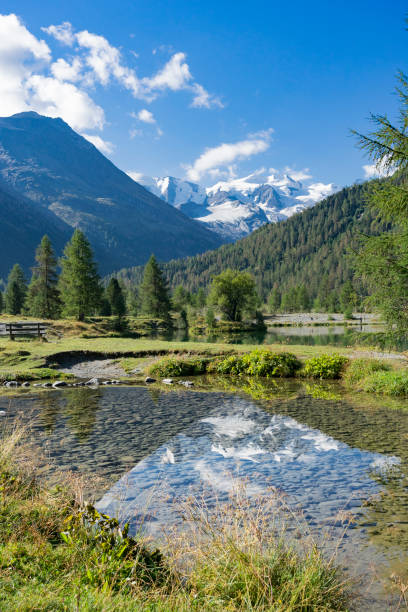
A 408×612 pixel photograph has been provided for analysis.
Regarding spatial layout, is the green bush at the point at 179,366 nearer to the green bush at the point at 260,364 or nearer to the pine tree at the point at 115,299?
the green bush at the point at 260,364

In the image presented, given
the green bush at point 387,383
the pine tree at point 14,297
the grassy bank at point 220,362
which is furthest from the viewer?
the pine tree at point 14,297


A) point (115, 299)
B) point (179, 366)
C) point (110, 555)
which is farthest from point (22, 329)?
point (115, 299)

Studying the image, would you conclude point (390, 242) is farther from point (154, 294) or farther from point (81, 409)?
point (154, 294)

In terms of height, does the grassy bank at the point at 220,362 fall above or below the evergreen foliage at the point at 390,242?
below

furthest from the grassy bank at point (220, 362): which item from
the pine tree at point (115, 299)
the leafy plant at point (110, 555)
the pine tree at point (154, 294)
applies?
the pine tree at point (154, 294)

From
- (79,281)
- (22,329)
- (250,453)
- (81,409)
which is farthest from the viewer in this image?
(79,281)

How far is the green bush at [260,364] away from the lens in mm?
24281

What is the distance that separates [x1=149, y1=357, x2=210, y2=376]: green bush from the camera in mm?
24719

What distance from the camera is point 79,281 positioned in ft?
203

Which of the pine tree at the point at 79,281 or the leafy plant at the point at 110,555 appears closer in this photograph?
the leafy plant at the point at 110,555

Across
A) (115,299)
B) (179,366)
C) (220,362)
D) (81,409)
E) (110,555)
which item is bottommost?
(81,409)

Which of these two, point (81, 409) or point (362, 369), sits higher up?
point (362, 369)

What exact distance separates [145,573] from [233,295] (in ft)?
277

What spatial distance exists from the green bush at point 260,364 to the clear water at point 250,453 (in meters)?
4.98
